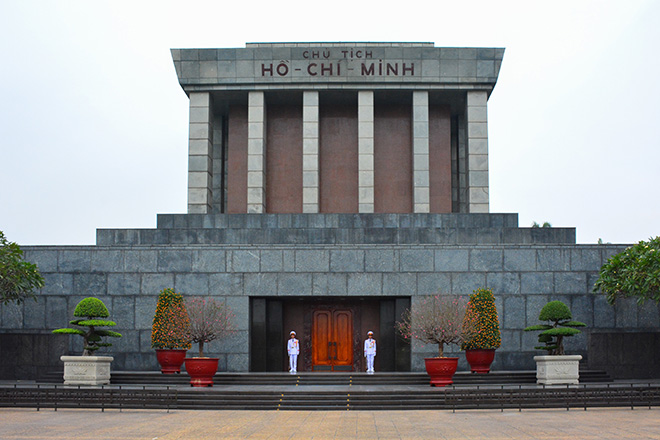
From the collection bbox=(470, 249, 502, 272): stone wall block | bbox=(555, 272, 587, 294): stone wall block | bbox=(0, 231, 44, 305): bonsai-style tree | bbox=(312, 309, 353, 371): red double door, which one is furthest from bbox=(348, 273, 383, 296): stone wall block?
bbox=(0, 231, 44, 305): bonsai-style tree

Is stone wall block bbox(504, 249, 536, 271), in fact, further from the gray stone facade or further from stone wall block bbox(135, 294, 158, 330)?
stone wall block bbox(135, 294, 158, 330)

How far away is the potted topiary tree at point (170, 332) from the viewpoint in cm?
2577

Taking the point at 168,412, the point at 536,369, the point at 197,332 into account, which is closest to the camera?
the point at 168,412

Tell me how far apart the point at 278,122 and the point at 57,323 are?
Result: 1424 centimetres

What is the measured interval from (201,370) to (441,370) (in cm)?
733

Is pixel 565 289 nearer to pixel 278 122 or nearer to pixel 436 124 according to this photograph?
pixel 436 124

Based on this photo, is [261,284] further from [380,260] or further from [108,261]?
[108,261]

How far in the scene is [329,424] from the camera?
1788 centimetres

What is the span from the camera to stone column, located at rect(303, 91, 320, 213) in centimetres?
3478

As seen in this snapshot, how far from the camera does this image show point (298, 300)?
29.5 metres

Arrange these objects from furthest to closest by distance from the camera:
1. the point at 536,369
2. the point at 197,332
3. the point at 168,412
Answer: the point at 536,369
the point at 197,332
the point at 168,412

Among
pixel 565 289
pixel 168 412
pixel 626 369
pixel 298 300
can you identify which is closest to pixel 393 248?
pixel 298 300

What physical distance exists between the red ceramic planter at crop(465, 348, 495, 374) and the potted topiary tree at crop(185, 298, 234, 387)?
8.29 meters

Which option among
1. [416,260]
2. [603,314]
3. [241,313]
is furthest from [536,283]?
[241,313]
